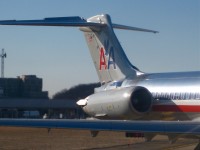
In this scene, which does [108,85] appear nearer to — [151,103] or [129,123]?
[151,103]

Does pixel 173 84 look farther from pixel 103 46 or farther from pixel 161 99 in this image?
pixel 103 46

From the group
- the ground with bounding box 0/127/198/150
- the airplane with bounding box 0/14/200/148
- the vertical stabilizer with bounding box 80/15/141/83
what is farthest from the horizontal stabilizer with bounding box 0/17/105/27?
the ground with bounding box 0/127/198/150

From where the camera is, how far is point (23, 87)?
11738cm

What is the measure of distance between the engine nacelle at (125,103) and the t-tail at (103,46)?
2740mm

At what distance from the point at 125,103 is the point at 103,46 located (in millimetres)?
5349

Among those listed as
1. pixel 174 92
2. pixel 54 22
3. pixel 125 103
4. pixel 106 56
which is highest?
pixel 54 22

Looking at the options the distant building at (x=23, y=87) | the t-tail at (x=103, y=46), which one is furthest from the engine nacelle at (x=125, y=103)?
the distant building at (x=23, y=87)

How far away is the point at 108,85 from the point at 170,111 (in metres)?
4.44

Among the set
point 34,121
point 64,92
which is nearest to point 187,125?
point 34,121

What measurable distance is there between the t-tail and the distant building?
89.2 metres

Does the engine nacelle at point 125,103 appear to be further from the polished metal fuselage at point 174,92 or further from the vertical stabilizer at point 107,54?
the vertical stabilizer at point 107,54

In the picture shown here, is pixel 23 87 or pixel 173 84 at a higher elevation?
pixel 23 87

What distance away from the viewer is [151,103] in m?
21.1

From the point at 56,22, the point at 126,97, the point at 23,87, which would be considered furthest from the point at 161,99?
the point at 23,87
